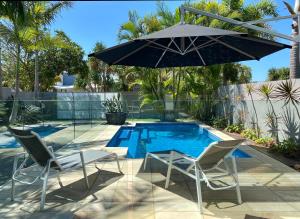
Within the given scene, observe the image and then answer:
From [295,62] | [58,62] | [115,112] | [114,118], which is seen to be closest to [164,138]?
[114,118]

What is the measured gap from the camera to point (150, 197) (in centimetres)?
462

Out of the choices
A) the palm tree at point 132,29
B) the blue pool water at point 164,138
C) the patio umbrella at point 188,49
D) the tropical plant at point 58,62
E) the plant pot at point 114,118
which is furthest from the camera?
the tropical plant at point 58,62

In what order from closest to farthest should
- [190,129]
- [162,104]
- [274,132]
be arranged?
[274,132] → [190,129] → [162,104]

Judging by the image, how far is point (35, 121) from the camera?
751 cm

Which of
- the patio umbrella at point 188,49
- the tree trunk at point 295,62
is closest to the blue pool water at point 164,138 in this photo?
the patio umbrella at point 188,49

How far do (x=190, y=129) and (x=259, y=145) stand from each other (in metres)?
5.96

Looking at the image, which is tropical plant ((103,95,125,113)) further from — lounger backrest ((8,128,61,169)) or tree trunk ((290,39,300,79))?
lounger backrest ((8,128,61,169))

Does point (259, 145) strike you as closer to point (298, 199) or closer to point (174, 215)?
point (298, 199)

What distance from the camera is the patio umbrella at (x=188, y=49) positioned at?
19.2ft

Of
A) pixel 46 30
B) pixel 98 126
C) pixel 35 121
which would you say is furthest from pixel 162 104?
pixel 35 121

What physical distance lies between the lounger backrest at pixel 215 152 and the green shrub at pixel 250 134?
249 inches

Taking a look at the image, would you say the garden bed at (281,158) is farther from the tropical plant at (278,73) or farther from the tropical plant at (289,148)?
the tropical plant at (278,73)

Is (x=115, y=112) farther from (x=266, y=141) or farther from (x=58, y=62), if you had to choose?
(x=58, y=62)

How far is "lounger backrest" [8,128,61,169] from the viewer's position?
445cm
